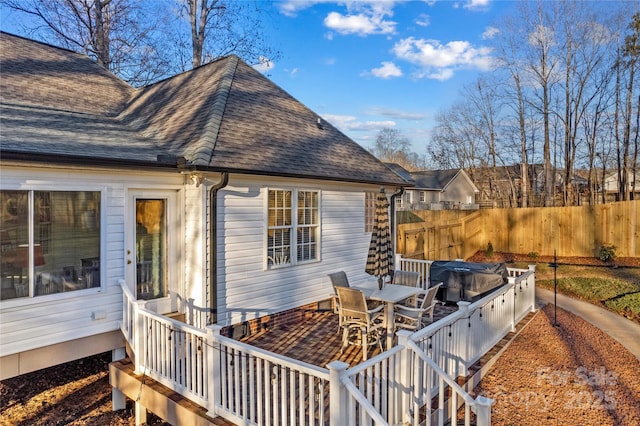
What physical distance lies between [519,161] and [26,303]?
28.1 metres

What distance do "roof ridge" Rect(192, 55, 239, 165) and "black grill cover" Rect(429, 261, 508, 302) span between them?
568 centimetres

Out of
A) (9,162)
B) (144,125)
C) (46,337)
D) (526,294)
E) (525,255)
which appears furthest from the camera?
(525,255)

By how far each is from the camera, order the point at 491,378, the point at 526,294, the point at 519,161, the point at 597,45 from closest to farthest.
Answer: the point at 491,378
the point at 526,294
the point at 597,45
the point at 519,161

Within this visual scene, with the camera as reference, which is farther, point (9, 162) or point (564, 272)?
point (564, 272)

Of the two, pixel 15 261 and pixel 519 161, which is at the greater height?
pixel 519 161

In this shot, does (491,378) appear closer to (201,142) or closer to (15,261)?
(201,142)

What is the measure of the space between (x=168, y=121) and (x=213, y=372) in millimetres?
5603

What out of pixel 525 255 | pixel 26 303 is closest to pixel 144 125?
pixel 26 303

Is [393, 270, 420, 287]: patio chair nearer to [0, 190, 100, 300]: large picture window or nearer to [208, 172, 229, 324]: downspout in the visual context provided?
[208, 172, 229, 324]: downspout

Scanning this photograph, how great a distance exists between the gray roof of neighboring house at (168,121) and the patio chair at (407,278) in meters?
2.32

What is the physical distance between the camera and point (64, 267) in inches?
212

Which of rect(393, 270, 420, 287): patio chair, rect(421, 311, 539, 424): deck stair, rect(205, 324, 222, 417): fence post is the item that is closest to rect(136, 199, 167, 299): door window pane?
rect(205, 324, 222, 417): fence post

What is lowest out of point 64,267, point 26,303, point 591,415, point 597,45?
point 591,415

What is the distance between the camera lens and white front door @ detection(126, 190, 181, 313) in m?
6.03
